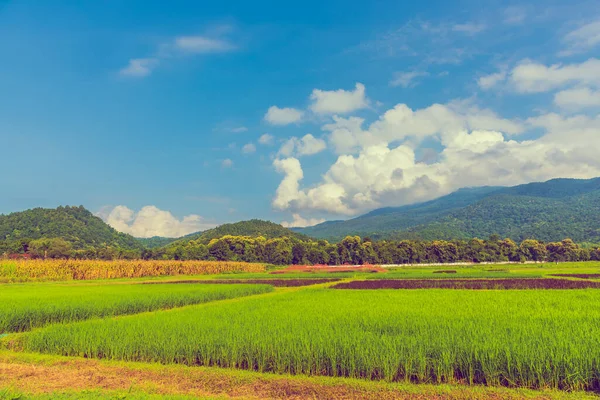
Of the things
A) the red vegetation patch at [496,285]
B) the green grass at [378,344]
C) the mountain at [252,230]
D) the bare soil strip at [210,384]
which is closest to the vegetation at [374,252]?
the mountain at [252,230]

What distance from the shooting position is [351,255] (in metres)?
106

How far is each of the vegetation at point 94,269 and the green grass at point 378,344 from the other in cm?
4132

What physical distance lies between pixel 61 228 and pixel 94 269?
3380 inches

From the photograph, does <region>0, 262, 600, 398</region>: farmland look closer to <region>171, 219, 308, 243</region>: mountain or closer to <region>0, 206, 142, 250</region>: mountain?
<region>0, 206, 142, 250</region>: mountain

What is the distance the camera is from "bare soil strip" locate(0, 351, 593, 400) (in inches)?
336

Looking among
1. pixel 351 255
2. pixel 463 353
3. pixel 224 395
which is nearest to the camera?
pixel 224 395

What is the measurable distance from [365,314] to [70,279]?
50942 millimetres

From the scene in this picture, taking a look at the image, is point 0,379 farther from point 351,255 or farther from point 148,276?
point 351,255

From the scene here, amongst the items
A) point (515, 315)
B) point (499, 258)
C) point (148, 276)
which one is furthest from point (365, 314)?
point (499, 258)

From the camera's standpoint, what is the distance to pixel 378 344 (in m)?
10.3

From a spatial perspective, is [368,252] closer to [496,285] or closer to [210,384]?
[496,285]

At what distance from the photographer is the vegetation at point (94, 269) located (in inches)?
1858

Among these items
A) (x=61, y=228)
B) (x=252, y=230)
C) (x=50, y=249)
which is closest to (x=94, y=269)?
(x=50, y=249)

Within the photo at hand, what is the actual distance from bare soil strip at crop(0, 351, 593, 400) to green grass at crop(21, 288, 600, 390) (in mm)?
493
